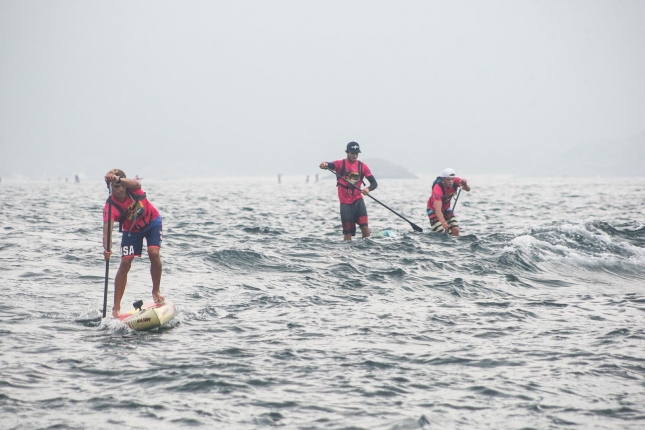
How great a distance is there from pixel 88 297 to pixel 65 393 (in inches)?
180

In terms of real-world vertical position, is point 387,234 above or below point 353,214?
below

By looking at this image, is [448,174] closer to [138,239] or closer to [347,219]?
[347,219]

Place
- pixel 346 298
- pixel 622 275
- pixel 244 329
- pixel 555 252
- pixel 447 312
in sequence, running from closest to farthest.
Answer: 1. pixel 244 329
2. pixel 447 312
3. pixel 346 298
4. pixel 622 275
5. pixel 555 252

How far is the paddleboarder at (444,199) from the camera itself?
53.6 ft

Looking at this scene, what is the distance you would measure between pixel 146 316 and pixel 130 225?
1.59 metres

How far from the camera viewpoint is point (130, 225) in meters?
9.57

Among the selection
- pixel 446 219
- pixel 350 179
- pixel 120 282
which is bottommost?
pixel 120 282

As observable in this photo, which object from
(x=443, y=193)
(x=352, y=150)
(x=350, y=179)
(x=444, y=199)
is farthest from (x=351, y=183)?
(x=444, y=199)

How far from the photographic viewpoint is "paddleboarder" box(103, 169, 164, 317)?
30.0 feet

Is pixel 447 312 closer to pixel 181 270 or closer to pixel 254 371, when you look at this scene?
pixel 254 371

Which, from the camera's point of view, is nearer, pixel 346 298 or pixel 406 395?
pixel 406 395

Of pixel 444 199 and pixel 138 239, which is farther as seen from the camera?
pixel 444 199

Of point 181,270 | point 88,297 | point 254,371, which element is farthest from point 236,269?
point 254,371

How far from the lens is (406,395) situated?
6234 millimetres
